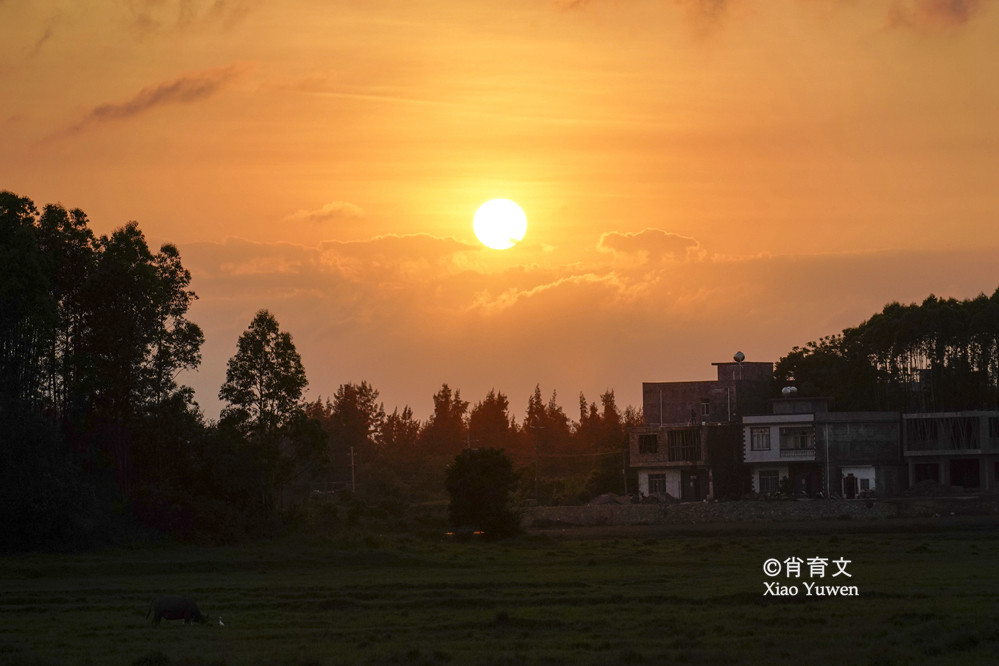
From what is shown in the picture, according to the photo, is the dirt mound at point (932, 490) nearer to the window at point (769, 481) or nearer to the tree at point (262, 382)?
the window at point (769, 481)

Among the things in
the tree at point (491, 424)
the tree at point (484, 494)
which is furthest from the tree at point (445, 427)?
the tree at point (484, 494)

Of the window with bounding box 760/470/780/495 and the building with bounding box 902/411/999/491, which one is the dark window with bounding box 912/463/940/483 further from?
the window with bounding box 760/470/780/495

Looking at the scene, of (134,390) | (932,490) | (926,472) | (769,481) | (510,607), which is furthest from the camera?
(769,481)

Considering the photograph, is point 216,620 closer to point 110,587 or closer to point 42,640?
point 42,640

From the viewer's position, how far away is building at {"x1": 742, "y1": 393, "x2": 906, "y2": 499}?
11269cm

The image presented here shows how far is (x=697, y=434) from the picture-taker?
400ft

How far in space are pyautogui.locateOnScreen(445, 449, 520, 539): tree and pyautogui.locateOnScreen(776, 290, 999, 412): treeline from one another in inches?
2085

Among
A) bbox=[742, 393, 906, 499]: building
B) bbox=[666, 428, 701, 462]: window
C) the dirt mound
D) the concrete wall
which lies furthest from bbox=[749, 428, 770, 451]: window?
the concrete wall

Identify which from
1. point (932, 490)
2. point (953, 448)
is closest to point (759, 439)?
point (932, 490)

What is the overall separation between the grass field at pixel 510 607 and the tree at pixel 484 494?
15.0 m

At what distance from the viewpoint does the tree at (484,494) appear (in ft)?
259

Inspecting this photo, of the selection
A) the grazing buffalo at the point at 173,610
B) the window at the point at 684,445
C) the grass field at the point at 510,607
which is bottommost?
the grass field at the point at 510,607

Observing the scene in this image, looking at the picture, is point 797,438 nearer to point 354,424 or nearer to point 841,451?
point 841,451

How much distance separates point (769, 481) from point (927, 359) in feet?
71.3
